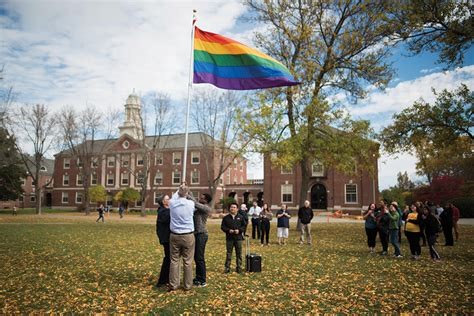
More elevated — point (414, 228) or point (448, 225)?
point (414, 228)

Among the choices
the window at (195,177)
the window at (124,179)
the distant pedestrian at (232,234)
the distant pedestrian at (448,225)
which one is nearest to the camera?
the distant pedestrian at (232,234)

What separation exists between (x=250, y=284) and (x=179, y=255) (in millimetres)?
1924

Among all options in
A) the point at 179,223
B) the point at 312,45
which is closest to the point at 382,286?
the point at 179,223

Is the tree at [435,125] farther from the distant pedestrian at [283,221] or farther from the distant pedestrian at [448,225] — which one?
the distant pedestrian at [283,221]

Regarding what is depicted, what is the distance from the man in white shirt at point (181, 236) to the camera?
7.82 metres

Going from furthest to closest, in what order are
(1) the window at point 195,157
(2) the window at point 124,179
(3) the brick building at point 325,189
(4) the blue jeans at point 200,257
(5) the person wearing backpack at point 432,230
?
(2) the window at point 124,179
(1) the window at point 195,157
(3) the brick building at point 325,189
(5) the person wearing backpack at point 432,230
(4) the blue jeans at point 200,257

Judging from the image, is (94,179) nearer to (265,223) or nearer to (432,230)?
(265,223)

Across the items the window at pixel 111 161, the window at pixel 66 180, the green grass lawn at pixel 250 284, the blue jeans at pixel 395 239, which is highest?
the window at pixel 111 161

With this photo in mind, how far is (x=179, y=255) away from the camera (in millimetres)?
7918

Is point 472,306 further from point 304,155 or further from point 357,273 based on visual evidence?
point 304,155

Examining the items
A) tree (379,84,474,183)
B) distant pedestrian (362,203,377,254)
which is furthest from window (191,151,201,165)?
distant pedestrian (362,203,377,254)

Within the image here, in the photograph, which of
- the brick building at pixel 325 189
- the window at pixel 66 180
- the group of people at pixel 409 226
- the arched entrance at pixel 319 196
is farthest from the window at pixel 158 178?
the group of people at pixel 409 226

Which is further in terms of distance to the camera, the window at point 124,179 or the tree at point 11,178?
the window at point 124,179

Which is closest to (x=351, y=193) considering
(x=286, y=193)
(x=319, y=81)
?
(x=286, y=193)
